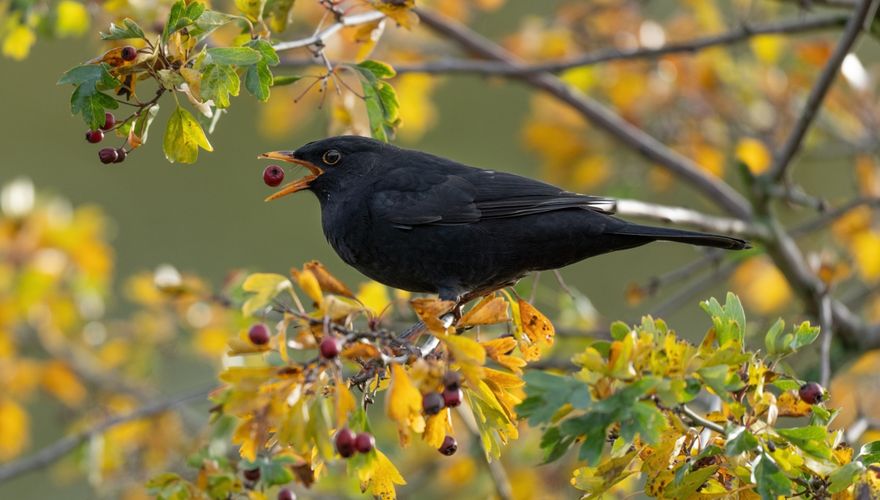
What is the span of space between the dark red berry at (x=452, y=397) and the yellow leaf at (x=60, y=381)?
4.07 metres

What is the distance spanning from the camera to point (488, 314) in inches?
110

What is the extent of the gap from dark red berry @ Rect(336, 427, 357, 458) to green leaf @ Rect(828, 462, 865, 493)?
111 centimetres

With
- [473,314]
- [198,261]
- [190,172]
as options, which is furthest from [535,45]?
[190,172]

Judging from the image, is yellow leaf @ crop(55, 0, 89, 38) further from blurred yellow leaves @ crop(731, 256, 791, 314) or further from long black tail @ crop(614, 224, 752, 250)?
blurred yellow leaves @ crop(731, 256, 791, 314)

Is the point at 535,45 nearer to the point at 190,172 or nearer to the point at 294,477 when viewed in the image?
the point at 294,477

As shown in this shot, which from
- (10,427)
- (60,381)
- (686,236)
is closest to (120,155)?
(686,236)

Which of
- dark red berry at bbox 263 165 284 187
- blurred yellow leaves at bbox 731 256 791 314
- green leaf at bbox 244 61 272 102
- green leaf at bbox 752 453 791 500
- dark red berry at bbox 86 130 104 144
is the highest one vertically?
green leaf at bbox 244 61 272 102

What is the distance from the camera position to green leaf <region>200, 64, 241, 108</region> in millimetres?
2768

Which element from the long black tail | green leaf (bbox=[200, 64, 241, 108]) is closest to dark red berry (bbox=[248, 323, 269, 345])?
green leaf (bbox=[200, 64, 241, 108])

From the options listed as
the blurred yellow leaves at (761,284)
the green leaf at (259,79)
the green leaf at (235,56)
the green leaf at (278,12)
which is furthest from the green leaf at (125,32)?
the blurred yellow leaves at (761,284)

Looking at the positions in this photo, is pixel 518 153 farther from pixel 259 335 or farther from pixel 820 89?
pixel 259 335

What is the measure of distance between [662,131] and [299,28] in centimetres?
275

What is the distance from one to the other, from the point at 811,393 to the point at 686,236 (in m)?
1.09

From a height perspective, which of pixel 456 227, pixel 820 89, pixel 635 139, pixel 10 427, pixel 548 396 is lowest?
pixel 10 427
